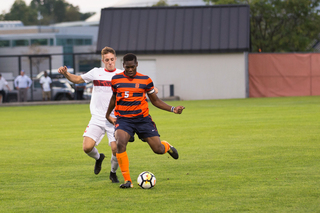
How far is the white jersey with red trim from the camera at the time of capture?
7.56m

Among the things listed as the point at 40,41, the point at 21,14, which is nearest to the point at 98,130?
the point at 40,41

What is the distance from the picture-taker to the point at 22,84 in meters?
29.5

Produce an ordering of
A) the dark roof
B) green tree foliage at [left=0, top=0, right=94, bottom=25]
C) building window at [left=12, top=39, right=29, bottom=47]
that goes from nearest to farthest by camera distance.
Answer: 1. the dark roof
2. building window at [left=12, top=39, right=29, bottom=47]
3. green tree foliage at [left=0, top=0, right=94, bottom=25]

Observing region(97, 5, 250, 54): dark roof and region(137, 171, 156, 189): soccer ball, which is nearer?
region(137, 171, 156, 189): soccer ball

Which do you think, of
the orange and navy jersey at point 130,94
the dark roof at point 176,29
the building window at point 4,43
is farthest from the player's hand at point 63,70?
the building window at point 4,43

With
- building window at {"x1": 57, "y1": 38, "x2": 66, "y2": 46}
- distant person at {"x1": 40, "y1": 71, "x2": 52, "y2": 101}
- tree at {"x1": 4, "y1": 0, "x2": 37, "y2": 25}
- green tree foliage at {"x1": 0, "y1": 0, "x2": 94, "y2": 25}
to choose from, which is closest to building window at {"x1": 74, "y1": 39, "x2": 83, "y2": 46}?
building window at {"x1": 57, "y1": 38, "x2": 66, "y2": 46}

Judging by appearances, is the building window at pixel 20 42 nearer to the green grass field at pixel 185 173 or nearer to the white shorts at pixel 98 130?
the green grass field at pixel 185 173

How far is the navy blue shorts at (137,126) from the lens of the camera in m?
6.84

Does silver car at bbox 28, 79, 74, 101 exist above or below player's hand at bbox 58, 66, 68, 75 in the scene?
below

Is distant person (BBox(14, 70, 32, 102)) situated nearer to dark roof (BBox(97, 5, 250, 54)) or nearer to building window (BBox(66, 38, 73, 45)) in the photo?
dark roof (BBox(97, 5, 250, 54))

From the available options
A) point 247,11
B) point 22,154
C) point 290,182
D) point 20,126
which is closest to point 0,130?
point 20,126

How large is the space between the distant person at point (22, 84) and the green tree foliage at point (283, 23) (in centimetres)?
1937

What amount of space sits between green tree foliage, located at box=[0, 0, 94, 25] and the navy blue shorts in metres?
144

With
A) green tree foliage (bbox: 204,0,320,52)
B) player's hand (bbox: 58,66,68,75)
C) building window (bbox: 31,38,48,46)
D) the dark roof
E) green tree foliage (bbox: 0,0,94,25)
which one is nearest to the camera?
player's hand (bbox: 58,66,68,75)
